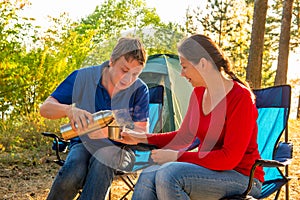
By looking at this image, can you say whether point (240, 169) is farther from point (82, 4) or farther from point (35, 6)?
point (82, 4)

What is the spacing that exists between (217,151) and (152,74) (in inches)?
105

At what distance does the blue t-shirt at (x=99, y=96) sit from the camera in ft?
7.63

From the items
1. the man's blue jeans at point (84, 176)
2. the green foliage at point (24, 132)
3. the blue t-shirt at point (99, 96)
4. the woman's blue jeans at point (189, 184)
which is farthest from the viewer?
the green foliage at point (24, 132)

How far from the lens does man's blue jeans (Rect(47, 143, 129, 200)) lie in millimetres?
2064

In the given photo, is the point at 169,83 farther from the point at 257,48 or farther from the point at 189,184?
the point at 189,184

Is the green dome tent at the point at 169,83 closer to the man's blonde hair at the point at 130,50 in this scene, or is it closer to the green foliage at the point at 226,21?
the man's blonde hair at the point at 130,50

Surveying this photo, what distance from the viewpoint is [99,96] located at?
2352 millimetres

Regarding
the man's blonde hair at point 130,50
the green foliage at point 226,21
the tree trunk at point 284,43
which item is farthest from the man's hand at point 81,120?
the green foliage at point 226,21

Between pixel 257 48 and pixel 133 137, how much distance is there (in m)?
4.60

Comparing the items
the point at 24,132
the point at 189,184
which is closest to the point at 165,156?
the point at 189,184

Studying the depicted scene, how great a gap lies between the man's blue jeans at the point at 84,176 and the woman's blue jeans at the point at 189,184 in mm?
278

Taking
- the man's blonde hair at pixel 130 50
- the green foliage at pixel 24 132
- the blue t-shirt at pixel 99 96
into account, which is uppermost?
the man's blonde hair at pixel 130 50

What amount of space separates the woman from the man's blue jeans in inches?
10.3

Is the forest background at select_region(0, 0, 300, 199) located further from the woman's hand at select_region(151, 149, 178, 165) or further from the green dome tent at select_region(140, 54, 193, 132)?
the woman's hand at select_region(151, 149, 178, 165)
